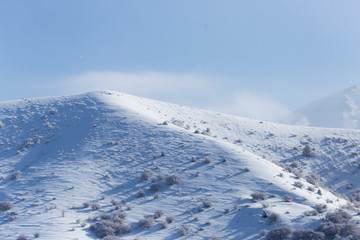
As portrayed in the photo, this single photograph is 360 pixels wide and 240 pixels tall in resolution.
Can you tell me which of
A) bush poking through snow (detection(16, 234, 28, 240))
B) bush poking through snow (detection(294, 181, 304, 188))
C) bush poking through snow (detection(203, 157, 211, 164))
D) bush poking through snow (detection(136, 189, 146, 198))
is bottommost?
bush poking through snow (detection(16, 234, 28, 240))

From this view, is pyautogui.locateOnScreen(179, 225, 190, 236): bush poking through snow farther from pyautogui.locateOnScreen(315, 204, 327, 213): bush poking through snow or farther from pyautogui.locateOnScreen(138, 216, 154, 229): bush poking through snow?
pyautogui.locateOnScreen(315, 204, 327, 213): bush poking through snow

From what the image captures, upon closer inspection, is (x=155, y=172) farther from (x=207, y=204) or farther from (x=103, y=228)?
(x=103, y=228)

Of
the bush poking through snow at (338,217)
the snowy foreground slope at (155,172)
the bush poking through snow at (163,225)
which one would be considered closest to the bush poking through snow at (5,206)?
the snowy foreground slope at (155,172)

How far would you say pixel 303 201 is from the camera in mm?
25203

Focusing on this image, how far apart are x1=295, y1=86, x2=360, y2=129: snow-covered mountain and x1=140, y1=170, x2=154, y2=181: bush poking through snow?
147 metres

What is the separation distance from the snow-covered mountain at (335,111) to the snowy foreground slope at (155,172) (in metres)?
124

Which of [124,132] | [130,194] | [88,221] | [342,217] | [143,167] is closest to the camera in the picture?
[342,217]

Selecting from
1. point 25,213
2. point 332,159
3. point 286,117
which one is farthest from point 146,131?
point 286,117

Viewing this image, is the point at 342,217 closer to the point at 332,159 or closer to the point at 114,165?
the point at 114,165

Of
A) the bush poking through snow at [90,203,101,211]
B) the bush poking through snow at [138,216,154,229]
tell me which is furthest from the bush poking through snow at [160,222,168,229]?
the bush poking through snow at [90,203,101,211]

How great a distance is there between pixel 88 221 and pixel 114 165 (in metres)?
9.52

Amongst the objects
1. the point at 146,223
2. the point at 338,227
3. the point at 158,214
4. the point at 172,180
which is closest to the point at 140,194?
the point at 172,180

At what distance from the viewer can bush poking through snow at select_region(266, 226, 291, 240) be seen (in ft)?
65.6

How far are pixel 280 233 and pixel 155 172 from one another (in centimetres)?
1379
